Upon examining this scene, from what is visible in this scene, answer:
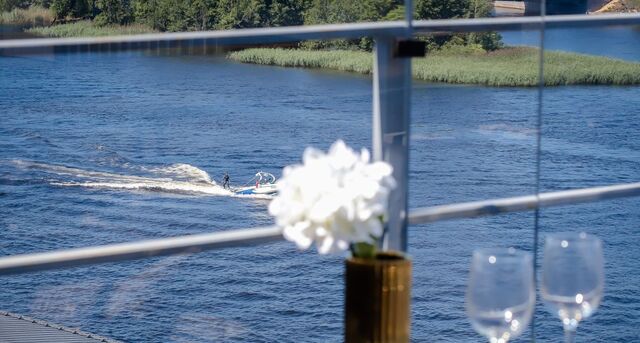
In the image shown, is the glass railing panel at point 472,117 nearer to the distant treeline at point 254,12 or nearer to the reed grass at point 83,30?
the distant treeline at point 254,12

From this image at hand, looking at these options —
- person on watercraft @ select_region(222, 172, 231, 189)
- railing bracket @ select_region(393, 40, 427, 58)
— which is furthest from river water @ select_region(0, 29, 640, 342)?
railing bracket @ select_region(393, 40, 427, 58)

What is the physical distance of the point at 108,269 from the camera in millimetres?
26828

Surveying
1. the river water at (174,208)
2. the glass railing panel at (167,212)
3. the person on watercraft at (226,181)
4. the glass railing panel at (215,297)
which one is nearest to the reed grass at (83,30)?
the river water at (174,208)

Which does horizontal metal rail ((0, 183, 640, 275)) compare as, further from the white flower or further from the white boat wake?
the white boat wake

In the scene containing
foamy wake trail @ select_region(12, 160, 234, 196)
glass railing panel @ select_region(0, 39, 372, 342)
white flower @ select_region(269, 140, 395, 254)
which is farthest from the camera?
foamy wake trail @ select_region(12, 160, 234, 196)

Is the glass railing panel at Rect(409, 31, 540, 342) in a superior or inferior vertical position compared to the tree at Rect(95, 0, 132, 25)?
inferior

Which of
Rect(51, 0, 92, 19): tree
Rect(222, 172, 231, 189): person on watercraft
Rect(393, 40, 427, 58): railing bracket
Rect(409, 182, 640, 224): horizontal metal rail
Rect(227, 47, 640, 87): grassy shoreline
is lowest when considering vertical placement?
Rect(222, 172, 231, 189): person on watercraft

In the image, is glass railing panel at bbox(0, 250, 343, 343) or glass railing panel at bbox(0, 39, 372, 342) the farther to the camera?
glass railing panel at bbox(0, 250, 343, 343)

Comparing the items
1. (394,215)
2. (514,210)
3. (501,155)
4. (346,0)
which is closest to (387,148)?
(394,215)

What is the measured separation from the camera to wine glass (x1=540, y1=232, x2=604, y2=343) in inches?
69.2

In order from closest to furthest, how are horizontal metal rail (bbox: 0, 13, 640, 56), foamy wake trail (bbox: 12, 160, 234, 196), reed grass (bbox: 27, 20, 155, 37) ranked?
horizontal metal rail (bbox: 0, 13, 640, 56)
reed grass (bbox: 27, 20, 155, 37)
foamy wake trail (bbox: 12, 160, 234, 196)

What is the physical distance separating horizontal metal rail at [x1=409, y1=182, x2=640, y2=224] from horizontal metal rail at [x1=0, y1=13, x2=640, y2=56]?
1.30ft

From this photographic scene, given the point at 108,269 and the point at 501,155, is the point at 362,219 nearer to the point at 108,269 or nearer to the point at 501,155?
the point at 501,155

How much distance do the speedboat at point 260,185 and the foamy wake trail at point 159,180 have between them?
1.25ft
